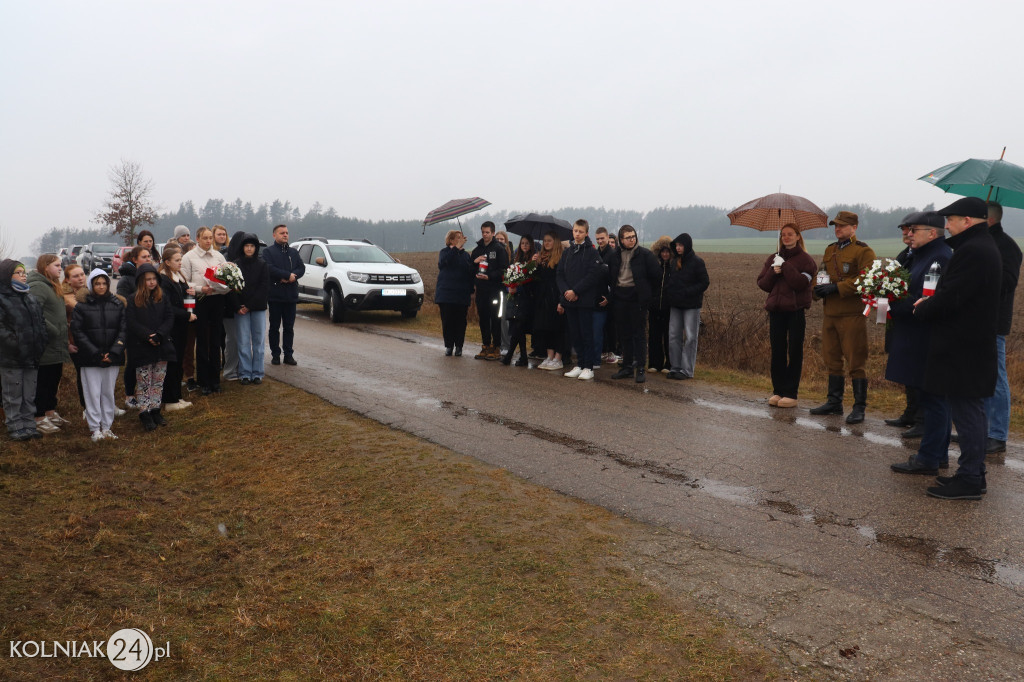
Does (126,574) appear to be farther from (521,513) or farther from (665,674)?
(665,674)

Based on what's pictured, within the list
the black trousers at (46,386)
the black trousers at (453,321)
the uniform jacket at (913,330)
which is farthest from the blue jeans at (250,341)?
the uniform jacket at (913,330)

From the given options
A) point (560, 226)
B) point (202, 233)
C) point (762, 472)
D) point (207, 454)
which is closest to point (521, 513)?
point (762, 472)

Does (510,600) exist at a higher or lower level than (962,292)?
lower

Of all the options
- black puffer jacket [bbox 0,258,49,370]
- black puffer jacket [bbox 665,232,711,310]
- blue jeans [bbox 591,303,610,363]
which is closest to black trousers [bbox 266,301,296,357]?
black puffer jacket [bbox 0,258,49,370]

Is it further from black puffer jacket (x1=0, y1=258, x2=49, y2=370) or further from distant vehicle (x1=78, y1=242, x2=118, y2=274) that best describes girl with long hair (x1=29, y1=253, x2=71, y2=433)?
distant vehicle (x1=78, y1=242, x2=118, y2=274)

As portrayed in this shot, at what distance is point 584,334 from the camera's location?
424 inches

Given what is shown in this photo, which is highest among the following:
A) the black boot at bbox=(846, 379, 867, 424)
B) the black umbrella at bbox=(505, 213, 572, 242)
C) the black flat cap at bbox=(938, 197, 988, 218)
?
the black umbrella at bbox=(505, 213, 572, 242)

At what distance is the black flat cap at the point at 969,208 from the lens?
5527mm

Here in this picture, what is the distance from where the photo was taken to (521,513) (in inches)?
202

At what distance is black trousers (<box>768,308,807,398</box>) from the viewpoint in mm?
8773

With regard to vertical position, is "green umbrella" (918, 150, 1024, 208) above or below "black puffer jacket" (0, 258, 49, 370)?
above

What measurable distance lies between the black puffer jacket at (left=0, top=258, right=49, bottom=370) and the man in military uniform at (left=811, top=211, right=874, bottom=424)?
792cm

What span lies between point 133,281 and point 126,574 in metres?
4.67

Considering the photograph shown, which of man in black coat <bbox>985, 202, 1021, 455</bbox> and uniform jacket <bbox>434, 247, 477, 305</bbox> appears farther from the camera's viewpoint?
uniform jacket <bbox>434, 247, 477, 305</bbox>
